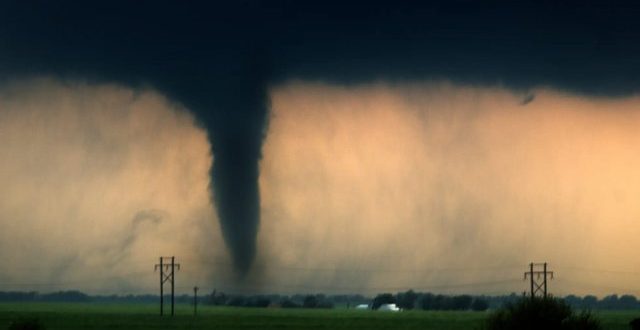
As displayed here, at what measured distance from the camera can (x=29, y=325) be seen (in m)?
70.8

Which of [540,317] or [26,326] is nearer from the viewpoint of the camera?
[540,317]

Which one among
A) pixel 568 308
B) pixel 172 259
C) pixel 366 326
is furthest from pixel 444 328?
pixel 568 308

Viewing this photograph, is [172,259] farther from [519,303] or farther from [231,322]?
[519,303]

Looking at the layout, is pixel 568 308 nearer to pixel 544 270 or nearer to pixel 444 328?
pixel 444 328

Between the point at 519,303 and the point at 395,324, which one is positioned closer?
the point at 519,303

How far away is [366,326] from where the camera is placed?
138875mm

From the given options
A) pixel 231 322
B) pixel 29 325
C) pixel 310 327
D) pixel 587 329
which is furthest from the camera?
pixel 231 322

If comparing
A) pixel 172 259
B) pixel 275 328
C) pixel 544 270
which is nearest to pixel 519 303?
pixel 275 328

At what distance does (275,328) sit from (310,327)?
637 centimetres

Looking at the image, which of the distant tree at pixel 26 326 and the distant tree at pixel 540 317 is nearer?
the distant tree at pixel 540 317

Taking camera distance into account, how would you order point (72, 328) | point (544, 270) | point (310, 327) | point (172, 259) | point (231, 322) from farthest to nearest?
point (172, 259)
point (544, 270)
point (231, 322)
point (310, 327)
point (72, 328)

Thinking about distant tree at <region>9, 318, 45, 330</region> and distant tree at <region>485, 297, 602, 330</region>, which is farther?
distant tree at <region>9, 318, 45, 330</region>

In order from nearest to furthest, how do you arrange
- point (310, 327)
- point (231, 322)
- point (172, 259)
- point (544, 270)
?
point (310, 327), point (231, 322), point (544, 270), point (172, 259)

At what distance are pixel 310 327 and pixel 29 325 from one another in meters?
66.9
